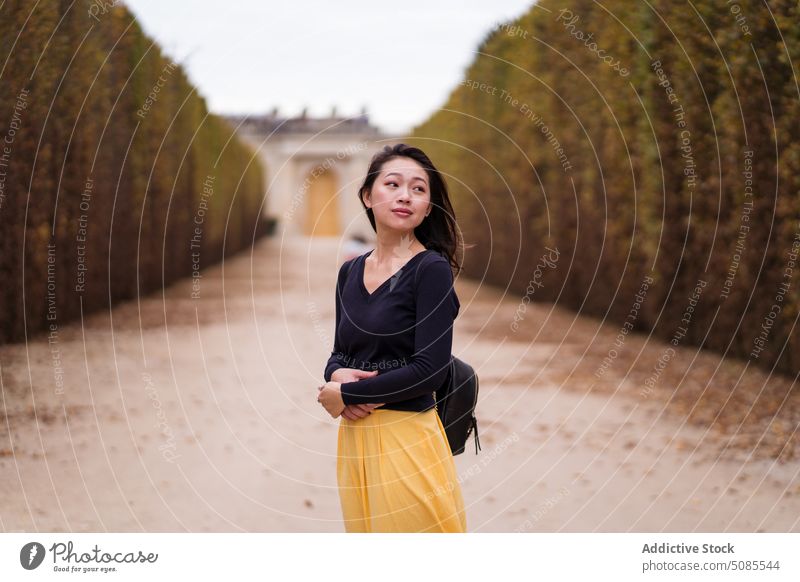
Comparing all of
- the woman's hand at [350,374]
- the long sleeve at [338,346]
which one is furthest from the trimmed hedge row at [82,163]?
the woman's hand at [350,374]

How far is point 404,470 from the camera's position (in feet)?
8.55

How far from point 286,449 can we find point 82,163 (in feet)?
18.5

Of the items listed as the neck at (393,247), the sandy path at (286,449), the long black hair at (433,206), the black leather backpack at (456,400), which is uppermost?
the long black hair at (433,206)

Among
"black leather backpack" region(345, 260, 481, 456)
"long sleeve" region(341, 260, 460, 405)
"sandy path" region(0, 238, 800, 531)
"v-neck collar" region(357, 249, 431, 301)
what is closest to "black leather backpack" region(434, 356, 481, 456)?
"black leather backpack" region(345, 260, 481, 456)

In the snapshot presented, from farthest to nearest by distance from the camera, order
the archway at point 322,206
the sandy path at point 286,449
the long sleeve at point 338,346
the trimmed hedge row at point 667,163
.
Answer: the archway at point 322,206 < the trimmed hedge row at point 667,163 < the sandy path at point 286,449 < the long sleeve at point 338,346

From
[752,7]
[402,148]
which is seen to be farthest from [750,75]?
[402,148]

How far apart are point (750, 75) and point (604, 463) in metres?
3.91

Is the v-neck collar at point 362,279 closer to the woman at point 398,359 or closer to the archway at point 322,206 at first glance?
the woman at point 398,359

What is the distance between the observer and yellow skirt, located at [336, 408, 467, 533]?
2.61m

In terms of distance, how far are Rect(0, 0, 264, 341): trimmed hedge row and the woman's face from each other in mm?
3348

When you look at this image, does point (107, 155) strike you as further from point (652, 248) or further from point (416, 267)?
point (416, 267)

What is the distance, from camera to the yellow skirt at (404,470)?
261cm

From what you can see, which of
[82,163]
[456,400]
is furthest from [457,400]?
[82,163]
